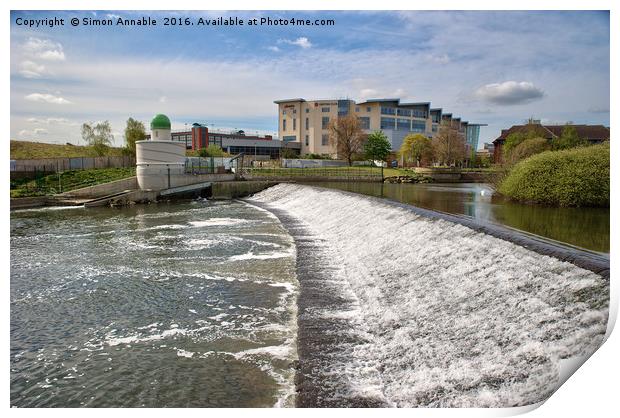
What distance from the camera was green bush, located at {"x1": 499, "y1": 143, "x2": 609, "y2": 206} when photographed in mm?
13633

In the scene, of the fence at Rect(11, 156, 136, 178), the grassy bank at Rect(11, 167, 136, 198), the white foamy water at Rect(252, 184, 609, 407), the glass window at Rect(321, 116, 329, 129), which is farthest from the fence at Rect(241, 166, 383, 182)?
the glass window at Rect(321, 116, 329, 129)

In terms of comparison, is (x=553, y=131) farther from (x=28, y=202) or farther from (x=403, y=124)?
(x=28, y=202)

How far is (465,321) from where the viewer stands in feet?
18.4

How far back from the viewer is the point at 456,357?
4.95 meters

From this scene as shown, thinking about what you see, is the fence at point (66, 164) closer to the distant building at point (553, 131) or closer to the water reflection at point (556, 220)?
the water reflection at point (556, 220)

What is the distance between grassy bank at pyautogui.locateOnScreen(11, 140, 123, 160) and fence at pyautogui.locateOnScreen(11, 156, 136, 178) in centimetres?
331

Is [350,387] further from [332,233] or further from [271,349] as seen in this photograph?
[332,233]

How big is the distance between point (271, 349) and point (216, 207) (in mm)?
17686

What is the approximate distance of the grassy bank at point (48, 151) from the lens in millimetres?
37484

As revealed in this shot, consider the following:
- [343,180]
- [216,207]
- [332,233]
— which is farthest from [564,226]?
[343,180]

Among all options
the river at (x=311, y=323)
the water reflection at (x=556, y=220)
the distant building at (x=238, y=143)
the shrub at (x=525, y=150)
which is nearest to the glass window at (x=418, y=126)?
the distant building at (x=238, y=143)

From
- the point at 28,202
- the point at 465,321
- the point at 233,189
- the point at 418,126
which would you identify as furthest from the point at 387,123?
the point at 465,321

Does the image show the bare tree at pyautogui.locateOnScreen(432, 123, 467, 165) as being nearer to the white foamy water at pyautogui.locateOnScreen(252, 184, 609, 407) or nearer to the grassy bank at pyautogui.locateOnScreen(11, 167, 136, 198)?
the grassy bank at pyautogui.locateOnScreen(11, 167, 136, 198)

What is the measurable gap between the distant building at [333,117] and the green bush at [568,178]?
149ft
